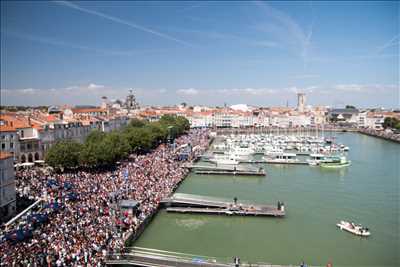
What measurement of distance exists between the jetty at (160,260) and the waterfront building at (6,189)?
20.0 feet

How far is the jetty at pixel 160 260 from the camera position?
12.6 meters

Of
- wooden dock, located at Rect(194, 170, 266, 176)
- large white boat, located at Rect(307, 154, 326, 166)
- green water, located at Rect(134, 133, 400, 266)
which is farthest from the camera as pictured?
large white boat, located at Rect(307, 154, 326, 166)

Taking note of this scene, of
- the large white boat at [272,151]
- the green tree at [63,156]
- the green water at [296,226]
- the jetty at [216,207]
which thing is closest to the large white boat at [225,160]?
the green water at [296,226]

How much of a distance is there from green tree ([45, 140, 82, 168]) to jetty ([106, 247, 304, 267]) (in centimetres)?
1245

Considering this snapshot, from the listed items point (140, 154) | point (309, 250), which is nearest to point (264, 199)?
point (309, 250)

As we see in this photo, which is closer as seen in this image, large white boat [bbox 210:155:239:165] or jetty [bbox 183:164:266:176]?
jetty [bbox 183:164:266:176]

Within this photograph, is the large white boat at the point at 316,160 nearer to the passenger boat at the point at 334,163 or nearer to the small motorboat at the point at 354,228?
the passenger boat at the point at 334,163

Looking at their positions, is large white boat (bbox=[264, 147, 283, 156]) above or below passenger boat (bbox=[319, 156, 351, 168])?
above

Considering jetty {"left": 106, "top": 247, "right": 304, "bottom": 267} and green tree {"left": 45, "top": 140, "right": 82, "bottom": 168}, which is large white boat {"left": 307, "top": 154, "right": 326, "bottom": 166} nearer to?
green tree {"left": 45, "top": 140, "right": 82, "bottom": 168}

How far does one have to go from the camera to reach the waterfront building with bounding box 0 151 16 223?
1534 centimetres

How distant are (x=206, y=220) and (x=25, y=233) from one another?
9.05 meters

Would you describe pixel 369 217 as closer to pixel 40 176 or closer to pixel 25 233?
pixel 25 233

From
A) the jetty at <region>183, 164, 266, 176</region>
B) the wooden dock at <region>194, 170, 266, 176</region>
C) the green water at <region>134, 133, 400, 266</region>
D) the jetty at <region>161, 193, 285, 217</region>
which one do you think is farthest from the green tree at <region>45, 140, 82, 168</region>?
the wooden dock at <region>194, 170, 266, 176</region>

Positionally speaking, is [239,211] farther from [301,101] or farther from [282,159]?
[301,101]
